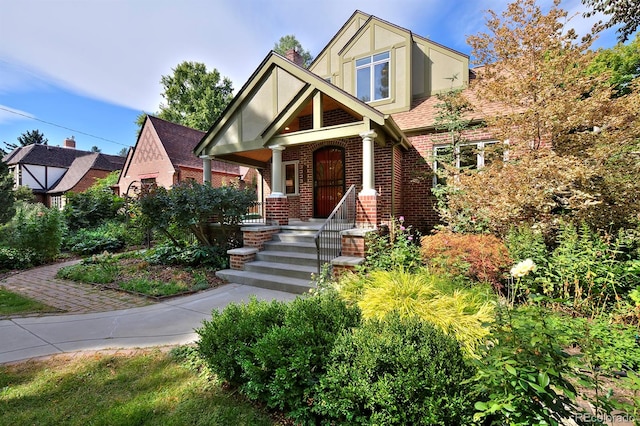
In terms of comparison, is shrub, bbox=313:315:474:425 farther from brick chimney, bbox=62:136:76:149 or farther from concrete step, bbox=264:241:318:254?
brick chimney, bbox=62:136:76:149

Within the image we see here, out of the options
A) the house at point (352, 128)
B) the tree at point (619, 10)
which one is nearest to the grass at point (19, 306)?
the house at point (352, 128)

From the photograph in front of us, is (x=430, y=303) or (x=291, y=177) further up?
(x=291, y=177)

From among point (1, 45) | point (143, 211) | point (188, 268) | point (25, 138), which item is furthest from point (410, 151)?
point (25, 138)

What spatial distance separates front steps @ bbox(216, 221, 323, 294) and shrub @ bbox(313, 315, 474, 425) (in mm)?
3457

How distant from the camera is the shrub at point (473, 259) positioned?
453 centimetres

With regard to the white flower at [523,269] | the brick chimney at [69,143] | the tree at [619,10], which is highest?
the brick chimney at [69,143]

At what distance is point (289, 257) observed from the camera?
660cm

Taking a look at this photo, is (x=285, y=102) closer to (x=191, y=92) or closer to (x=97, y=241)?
(x=97, y=241)

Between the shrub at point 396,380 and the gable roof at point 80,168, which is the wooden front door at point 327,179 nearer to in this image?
the shrub at point 396,380

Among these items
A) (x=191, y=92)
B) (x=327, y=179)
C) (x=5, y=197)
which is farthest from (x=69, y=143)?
(x=327, y=179)

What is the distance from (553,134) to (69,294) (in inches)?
387

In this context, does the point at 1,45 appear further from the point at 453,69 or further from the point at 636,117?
the point at 636,117

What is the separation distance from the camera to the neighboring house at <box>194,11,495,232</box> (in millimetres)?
7496

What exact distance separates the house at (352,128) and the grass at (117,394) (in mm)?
4005
